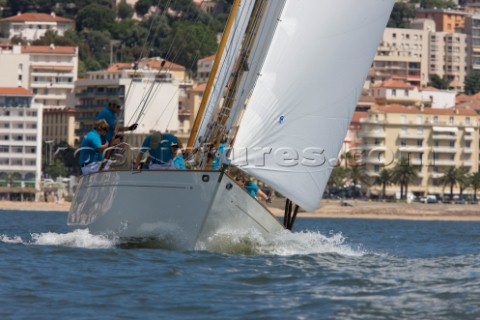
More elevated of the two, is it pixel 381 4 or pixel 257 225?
pixel 381 4

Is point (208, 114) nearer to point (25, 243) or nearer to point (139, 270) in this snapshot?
point (25, 243)

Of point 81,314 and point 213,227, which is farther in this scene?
point 213,227

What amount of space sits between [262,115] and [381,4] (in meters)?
2.46

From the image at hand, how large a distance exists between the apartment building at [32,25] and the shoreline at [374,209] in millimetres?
79738

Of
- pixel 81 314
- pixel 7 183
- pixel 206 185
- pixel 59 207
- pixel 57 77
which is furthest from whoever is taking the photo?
pixel 57 77

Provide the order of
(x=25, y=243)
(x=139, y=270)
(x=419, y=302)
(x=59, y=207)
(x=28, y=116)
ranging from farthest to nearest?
(x=28, y=116) → (x=59, y=207) → (x=25, y=243) → (x=139, y=270) → (x=419, y=302)

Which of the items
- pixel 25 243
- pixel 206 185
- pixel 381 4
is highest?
pixel 381 4

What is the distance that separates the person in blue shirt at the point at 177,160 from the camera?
22.3 meters

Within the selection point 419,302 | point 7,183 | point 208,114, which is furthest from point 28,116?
point 419,302

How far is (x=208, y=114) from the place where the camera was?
2531 centimetres

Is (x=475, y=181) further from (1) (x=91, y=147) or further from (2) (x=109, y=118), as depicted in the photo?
(1) (x=91, y=147)

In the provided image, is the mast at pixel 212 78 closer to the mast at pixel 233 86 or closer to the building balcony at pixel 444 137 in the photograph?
the mast at pixel 233 86

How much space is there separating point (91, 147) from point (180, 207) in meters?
2.42

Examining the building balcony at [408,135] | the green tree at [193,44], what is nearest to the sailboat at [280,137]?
the building balcony at [408,135]
